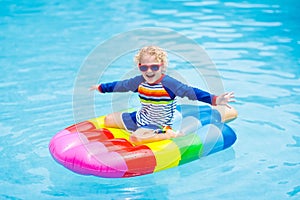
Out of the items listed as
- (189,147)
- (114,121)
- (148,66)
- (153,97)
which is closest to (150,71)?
(148,66)

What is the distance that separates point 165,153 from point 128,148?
0.26m

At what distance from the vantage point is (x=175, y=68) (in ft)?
21.0

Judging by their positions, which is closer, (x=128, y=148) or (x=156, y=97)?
(x=128, y=148)

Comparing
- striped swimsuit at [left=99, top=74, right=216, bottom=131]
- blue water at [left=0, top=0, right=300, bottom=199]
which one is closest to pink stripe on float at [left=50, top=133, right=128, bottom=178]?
blue water at [left=0, top=0, right=300, bottom=199]

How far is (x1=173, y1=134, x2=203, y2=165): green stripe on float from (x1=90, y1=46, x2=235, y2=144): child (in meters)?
0.11

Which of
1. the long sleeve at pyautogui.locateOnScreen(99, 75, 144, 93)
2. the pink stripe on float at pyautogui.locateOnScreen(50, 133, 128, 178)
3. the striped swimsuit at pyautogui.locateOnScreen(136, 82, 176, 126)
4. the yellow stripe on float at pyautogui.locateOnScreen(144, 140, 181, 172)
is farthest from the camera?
the long sleeve at pyautogui.locateOnScreen(99, 75, 144, 93)

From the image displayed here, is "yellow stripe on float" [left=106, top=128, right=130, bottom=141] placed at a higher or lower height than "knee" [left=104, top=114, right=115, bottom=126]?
lower

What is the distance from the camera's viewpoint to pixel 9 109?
534 centimetres

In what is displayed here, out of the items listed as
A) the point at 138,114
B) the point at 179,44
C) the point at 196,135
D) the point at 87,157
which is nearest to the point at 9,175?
the point at 87,157

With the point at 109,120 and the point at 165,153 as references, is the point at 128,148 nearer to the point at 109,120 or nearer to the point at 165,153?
the point at 165,153

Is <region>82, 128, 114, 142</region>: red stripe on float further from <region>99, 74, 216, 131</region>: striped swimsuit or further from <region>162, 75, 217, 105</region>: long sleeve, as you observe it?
<region>162, 75, 217, 105</region>: long sleeve

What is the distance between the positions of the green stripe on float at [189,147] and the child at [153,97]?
0.11 meters

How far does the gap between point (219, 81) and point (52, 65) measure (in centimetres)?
193

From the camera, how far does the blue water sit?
3980mm
